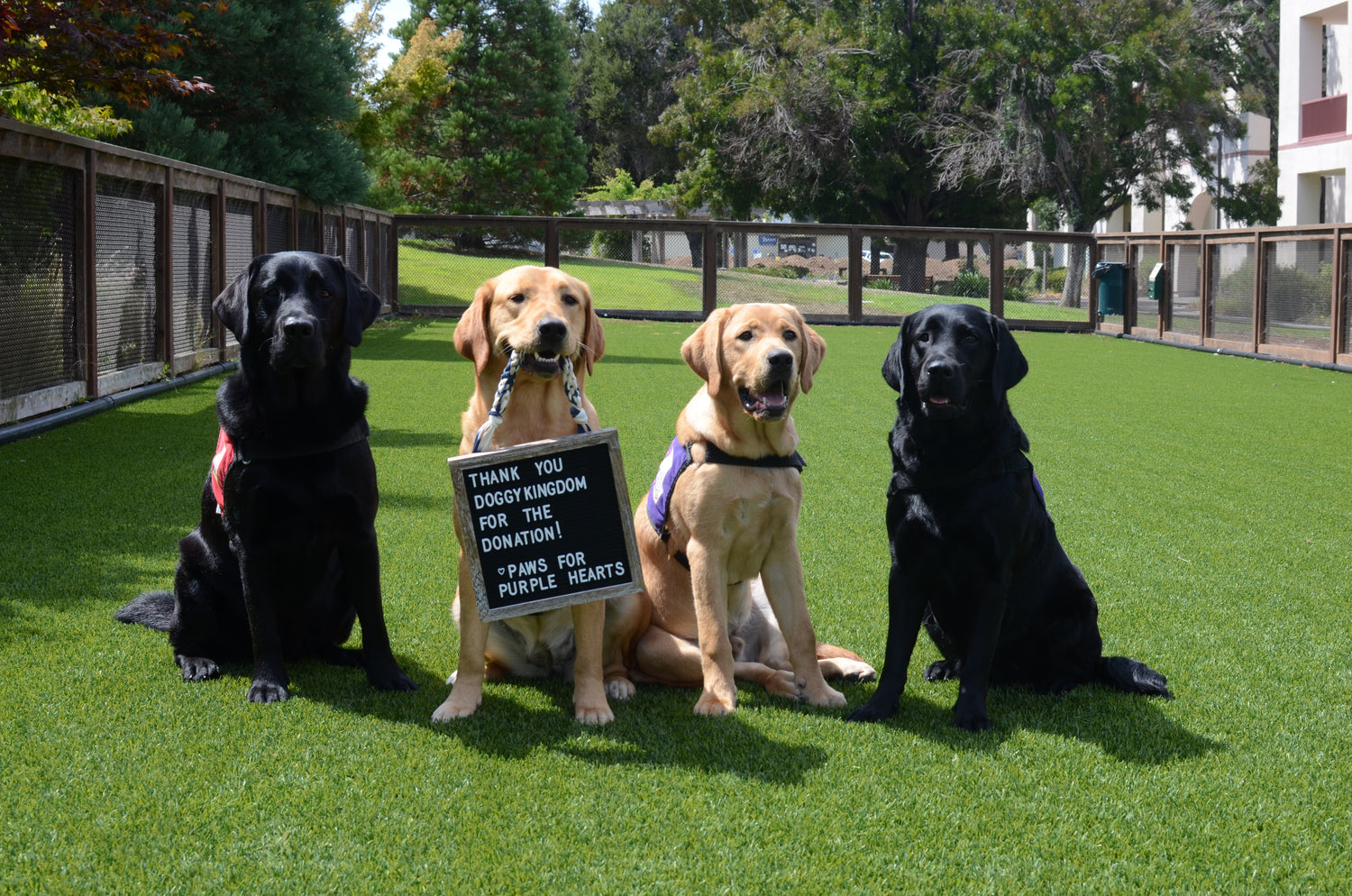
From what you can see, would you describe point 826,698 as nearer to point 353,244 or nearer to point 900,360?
point 900,360

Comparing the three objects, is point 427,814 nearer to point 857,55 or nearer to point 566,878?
point 566,878

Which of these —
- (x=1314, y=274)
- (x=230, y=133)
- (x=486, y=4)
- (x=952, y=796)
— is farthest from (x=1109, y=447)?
(x=486, y=4)

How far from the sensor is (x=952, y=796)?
3.11 meters

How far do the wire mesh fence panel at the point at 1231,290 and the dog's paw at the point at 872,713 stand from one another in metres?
16.7

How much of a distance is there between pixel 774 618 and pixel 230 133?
19538 mm

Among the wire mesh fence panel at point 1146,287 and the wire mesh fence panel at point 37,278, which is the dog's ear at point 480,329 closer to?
the wire mesh fence panel at point 37,278

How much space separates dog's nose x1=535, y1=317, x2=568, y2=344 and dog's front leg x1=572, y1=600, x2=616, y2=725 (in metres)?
0.83

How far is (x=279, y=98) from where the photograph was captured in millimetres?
21438

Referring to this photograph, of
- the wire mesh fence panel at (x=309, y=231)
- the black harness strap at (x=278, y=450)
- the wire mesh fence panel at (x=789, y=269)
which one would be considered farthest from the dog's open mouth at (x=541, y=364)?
the wire mesh fence panel at (x=789, y=269)

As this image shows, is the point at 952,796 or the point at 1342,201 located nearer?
the point at 952,796

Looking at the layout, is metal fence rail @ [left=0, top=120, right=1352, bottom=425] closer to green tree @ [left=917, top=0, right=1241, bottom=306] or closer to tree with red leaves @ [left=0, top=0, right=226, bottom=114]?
tree with red leaves @ [left=0, top=0, right=226, bottom=114]

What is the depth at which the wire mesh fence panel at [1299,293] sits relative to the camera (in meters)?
16.2

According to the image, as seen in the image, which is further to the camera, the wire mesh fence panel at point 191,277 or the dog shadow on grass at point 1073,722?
the wire mesh fence panel at point 191,277

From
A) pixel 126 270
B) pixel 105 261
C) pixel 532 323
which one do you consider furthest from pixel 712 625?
pixel 126 270
